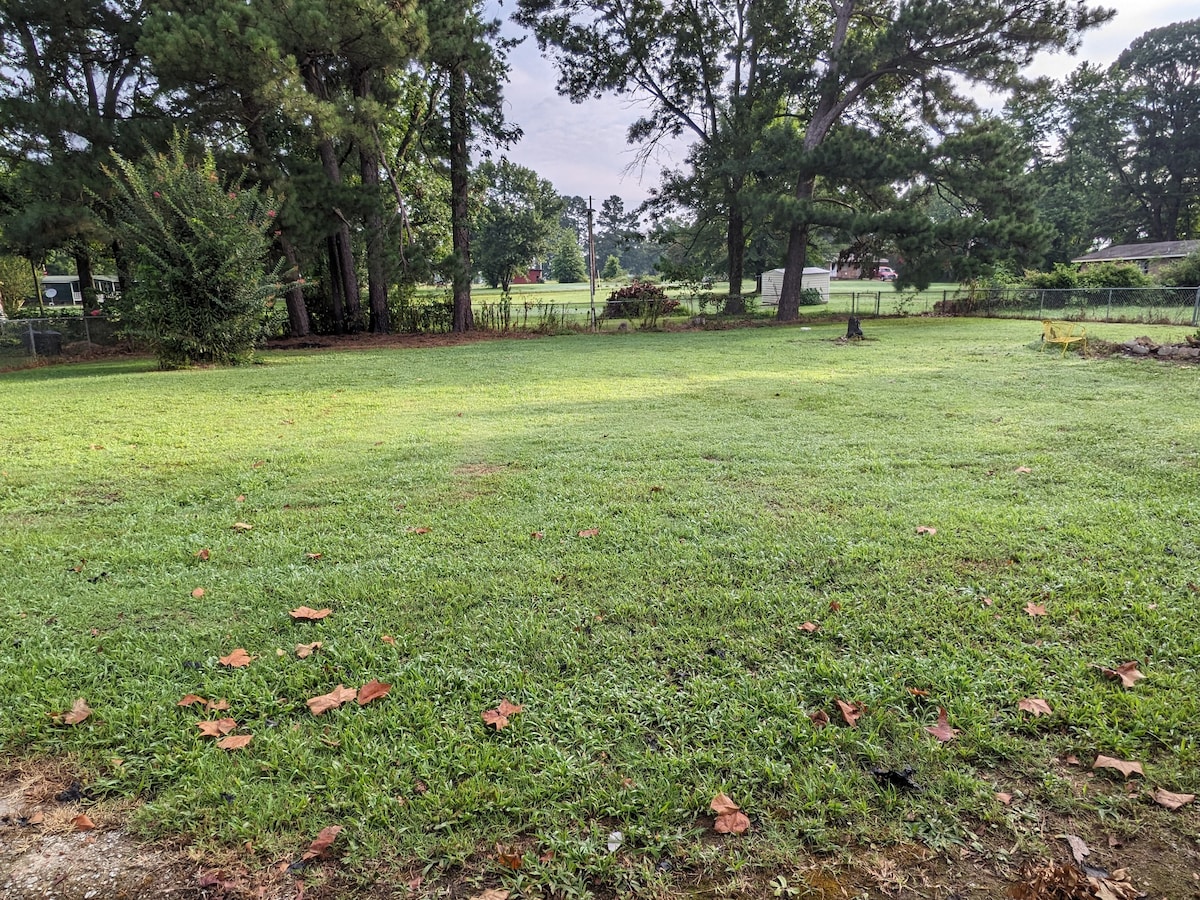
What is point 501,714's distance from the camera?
2.03 meters

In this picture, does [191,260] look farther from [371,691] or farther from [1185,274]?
[1185,274]

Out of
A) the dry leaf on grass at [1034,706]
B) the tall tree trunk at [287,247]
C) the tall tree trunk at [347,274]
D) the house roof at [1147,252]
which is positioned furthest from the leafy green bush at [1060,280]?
the dry leaf on grass at [1034,706]

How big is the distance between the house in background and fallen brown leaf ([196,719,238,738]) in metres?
40.6

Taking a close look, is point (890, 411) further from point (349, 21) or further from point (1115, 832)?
point (349, 21)

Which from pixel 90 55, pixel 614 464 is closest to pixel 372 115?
pixel 90 55

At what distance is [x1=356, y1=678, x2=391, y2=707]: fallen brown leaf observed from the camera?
2.12 meters

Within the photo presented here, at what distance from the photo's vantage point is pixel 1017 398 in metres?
7.10

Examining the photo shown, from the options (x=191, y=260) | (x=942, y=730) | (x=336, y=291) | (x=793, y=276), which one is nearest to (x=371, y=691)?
(x=942, y=730)

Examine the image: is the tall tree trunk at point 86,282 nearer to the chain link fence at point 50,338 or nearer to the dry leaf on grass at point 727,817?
the chain link fence at point 50,338

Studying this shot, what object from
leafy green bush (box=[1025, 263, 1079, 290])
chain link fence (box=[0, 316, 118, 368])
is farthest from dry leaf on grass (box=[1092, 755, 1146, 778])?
leafy green bush (box=[1025, 263, 1079, 290])

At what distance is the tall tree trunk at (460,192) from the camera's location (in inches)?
656

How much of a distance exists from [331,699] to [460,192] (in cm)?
1796

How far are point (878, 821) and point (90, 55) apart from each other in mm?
20802

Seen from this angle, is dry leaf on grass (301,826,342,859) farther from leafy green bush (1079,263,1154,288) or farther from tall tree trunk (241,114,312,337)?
leafy green bush (1079,263,1154,288)
